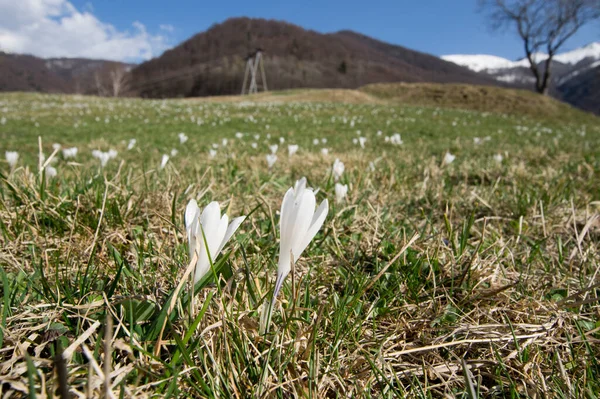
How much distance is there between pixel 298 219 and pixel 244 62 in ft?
298

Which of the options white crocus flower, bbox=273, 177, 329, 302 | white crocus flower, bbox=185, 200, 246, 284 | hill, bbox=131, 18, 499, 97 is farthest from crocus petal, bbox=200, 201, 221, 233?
hill, bbox=131, 18, 499, 97

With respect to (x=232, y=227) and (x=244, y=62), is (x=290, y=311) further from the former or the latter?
(x=244, y=62)

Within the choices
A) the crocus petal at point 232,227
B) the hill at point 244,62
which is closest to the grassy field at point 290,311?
the crocus petal at point 232,227

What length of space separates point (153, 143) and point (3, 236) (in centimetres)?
546

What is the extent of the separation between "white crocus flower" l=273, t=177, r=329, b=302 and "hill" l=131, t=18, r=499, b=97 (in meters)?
82.4

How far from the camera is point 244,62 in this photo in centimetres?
8475

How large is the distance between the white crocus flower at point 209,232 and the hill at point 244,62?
82.4 meters

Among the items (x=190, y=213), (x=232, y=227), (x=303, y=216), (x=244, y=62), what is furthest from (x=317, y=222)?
(x=244, y=62)

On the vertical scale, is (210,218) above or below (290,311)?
above

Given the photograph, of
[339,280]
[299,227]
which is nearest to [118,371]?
[299,227]

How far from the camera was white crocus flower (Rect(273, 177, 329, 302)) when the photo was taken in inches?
32.2

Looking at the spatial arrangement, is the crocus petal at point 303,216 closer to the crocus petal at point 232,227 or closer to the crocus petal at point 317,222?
the crocus petal at point 317,222

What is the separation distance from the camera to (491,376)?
972 mm

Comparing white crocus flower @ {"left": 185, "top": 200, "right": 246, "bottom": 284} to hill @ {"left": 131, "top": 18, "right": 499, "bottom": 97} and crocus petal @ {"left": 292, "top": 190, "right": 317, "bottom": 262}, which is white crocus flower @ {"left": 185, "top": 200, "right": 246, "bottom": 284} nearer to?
crocus petal @ {"left": 292, "top": 190, "right": 317, "bottom": 262}
